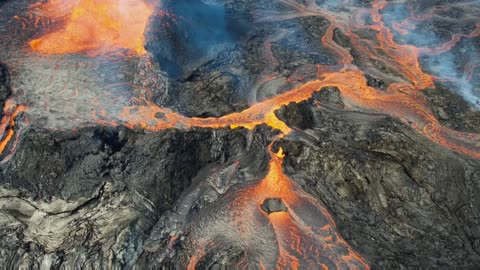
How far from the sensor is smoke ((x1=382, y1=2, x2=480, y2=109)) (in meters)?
22.4

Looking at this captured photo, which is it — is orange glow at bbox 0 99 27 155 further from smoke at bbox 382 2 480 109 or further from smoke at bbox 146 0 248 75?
→ smoke at bbox 382 2 480 109

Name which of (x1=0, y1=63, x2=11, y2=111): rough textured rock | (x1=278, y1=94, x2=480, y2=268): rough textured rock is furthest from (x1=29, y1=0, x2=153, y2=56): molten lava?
(x1=278, y1=94, x2=480, y2=268): rough textured rock

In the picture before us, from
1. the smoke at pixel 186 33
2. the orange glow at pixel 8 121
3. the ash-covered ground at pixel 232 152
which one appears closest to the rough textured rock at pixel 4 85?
the ash-covered ground at pixel 232 152

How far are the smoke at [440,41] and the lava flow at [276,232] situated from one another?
41.3 feet

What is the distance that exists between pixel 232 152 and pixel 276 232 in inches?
196

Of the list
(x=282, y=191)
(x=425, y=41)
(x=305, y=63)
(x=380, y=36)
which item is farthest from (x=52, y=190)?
(x=425, y=41)

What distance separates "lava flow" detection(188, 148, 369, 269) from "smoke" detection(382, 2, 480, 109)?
12.6 meters

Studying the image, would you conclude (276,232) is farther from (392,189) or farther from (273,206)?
(392,189)

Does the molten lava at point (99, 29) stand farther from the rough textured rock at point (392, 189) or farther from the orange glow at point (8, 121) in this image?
the rough textured rock at point (392, 189)

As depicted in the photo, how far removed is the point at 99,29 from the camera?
81.1 ft

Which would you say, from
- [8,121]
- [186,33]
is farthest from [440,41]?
[8,121]

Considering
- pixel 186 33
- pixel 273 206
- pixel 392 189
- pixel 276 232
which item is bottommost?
pixel 276 232

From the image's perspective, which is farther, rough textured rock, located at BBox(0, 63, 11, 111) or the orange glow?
rough textured rock, located at BBox(0, 63, 11, 111)

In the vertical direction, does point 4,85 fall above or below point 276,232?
above
